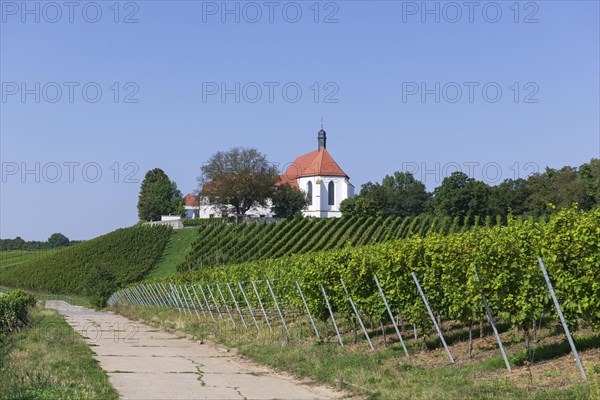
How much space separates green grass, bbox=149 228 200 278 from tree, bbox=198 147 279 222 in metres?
6.76

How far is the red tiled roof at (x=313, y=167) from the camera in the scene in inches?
5123

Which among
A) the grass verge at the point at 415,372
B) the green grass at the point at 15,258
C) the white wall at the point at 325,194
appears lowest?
the grass verge at the point at 415,372

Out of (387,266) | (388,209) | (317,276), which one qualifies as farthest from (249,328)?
(388,209)

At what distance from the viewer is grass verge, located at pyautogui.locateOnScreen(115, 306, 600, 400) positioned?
958 centimetres

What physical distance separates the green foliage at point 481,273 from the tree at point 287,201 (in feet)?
275

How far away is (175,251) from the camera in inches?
3317

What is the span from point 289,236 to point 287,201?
25832 mm

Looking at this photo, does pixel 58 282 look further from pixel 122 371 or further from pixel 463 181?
pixel 122 371

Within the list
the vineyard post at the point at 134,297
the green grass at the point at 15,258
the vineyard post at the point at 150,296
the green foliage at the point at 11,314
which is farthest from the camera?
the green grass at the point at 15,258

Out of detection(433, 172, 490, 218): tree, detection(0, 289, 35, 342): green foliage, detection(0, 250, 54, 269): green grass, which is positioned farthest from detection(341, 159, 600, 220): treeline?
detection(0, 289, 35, 342): green foliage

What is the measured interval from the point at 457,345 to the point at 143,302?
35109mm

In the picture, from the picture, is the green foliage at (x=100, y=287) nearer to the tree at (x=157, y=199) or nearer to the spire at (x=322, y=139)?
the tree at (x=157, y=199)

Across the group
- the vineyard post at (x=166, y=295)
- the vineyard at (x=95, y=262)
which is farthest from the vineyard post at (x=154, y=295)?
the vineyard at (x=95, y=262)

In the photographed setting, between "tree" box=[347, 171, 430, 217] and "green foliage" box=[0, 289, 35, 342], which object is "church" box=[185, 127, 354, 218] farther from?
"green foliage" box=[0, 289, 35, 342]
